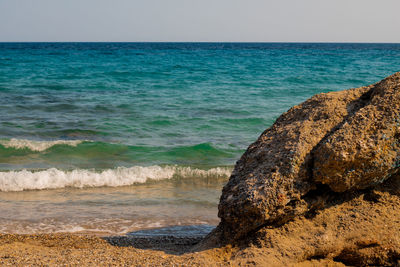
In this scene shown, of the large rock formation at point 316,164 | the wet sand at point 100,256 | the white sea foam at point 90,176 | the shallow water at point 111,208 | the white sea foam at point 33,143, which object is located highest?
the large rock formation at point 316,164

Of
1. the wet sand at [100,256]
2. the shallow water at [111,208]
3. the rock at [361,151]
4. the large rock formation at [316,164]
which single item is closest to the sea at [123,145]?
the shallow water at [111,208]

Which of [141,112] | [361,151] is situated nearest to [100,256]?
[361,151]

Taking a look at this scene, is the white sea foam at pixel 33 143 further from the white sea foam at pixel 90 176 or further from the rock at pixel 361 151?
the rock at pixel 361 151

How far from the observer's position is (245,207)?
311 centimetres

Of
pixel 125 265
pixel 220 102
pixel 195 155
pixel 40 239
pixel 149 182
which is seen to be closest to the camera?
pixel 125 265

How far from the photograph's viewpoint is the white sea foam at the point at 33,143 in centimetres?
859

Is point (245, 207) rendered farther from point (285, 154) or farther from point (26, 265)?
point (26, 265)

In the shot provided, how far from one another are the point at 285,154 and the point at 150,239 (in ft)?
6.06

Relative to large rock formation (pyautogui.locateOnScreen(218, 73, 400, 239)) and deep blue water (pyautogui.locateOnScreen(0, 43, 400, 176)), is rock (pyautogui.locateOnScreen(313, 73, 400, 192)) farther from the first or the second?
deep blue water (pyautogui.locateOnScreen(0, 43, 400, 176))

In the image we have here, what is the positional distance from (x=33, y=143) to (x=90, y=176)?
262cm

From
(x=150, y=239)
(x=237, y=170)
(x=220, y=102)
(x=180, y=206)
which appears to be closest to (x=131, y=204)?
(x=180, y=206)

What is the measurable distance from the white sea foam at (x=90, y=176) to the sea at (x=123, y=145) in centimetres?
2

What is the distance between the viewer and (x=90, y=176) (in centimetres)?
687

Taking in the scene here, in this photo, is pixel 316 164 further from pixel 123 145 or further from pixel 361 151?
pixel 123 145
